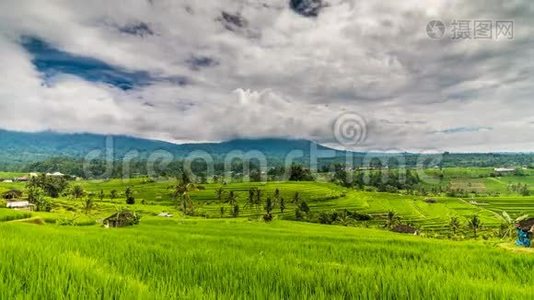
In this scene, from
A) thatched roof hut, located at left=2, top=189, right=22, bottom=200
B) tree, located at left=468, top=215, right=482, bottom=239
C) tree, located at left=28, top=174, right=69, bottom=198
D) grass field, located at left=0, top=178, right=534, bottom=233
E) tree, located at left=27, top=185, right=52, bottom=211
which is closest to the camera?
tree, located at left=27, top=185, right=52, bottom=211

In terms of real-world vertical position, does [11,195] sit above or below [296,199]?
above

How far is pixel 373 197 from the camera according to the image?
180875mm

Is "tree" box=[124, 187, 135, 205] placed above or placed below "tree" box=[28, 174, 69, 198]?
below

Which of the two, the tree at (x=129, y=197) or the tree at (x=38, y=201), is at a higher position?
the tree at (x=38, y=201)

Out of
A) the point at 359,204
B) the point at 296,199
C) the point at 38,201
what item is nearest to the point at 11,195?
the point at 38,201

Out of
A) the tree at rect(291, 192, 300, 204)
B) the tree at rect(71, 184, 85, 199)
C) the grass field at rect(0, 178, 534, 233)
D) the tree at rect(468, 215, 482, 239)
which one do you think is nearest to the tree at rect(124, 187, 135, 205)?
the grass field at rect(0, 178, 534, 233)

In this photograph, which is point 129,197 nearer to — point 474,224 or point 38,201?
point 38,201

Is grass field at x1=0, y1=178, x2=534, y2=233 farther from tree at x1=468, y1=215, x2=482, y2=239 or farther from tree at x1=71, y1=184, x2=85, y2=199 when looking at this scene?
tree at x1=468, y1=215, x2=482, y2=239

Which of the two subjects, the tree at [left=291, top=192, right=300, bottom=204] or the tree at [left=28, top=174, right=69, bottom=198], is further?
the tree at [left=291, top=192, right=300, bottom=204]

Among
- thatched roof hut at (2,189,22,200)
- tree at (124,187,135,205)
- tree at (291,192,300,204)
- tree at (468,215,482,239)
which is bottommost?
tree at (468,215,482,239)

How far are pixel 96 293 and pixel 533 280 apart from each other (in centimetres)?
528

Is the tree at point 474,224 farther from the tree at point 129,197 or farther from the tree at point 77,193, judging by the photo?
the tree at point 77,193

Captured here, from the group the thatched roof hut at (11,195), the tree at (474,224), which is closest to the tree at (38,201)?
the thatched roof hut at (11,195)

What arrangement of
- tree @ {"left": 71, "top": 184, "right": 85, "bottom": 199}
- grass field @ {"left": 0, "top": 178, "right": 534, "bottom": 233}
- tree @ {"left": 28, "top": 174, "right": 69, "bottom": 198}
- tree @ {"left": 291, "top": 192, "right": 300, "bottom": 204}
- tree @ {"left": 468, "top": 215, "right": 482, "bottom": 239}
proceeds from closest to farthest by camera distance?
tree @ {"left": 468, "top": 215, "right": 482, "bottom": 239}, grass field @ {"left": 0, "top": 178, "right": 534, "bottom": 233}, tree @ {"left": 71, "top": 184, "right": 85, "bottom": 199}, tree @ {"left": 28, "top": 174, "right": 69, "bottom": 198}, tree @ {"left": 291, "top": 192, "right": 300, "bottom": 204}
